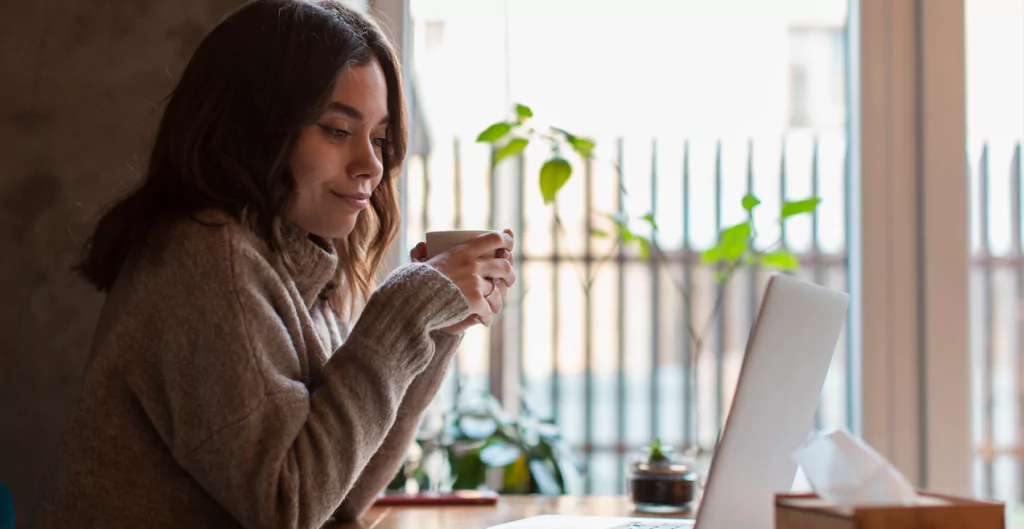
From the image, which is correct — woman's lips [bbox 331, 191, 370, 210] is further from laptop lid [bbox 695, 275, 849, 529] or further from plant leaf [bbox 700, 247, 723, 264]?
plant leaf [bbox 700, 247, 723, 264]

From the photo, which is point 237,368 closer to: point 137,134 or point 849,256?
point 137,134

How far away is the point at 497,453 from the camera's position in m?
1.82

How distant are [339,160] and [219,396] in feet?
1.08

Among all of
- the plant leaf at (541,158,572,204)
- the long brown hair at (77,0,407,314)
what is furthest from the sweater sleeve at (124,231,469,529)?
the plant leaf at (541,158,572,204)

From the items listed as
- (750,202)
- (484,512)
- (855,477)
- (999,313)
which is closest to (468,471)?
(484,512)

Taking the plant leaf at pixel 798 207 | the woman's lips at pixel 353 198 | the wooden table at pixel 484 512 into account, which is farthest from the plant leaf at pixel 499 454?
the woman's lips at pixel 353 198

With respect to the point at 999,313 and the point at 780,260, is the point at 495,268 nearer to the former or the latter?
the point at 780,260

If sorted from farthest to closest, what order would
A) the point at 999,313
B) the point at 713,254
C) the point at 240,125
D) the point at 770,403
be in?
the point at 999,313 → the point at 713,254 → the point at 240,125 → the point at 770,403

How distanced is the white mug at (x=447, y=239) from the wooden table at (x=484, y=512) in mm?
361

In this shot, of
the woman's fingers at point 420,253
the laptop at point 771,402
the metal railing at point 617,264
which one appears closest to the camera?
the laptop at point 771,402

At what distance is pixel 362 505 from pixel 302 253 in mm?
388

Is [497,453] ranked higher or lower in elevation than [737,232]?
lower

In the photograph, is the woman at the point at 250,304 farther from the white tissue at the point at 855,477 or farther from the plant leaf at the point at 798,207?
the plant leaf at the point at 798,207

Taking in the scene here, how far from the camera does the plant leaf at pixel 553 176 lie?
5.82 ft
